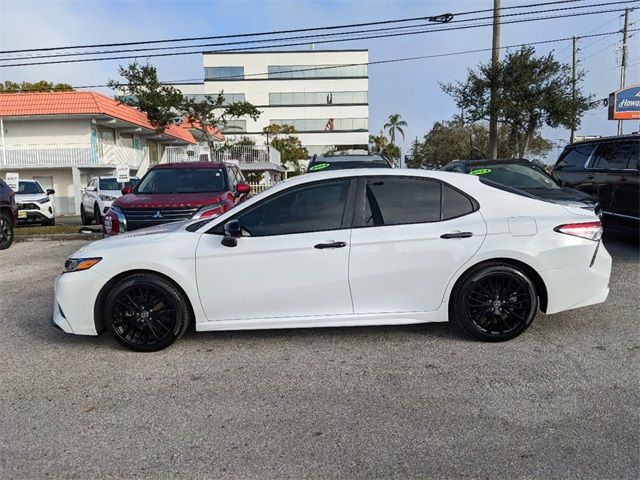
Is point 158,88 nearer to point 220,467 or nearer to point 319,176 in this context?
point 319,176

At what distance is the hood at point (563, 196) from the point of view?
721 cm

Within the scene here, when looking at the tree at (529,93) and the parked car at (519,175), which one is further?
the tree at (529,93)

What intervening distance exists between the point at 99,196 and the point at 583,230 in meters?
14.6

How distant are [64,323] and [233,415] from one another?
6.98 ft

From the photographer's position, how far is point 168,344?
4551 millimetres

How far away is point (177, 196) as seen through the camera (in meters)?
8.21

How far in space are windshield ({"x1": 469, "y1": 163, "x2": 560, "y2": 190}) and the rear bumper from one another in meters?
4.00

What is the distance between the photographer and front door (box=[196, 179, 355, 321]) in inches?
173

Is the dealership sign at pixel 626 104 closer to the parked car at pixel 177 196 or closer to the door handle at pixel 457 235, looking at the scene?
the parked car at pixel 177 196

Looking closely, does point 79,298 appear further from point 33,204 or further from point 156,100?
point 156,100

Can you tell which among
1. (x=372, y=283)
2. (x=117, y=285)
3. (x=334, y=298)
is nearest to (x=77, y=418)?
(x=117, y=285)

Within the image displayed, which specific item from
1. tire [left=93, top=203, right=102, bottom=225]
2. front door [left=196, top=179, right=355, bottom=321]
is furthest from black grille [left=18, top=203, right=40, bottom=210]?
front door [left=196, top=179, right=355, bottom=321]

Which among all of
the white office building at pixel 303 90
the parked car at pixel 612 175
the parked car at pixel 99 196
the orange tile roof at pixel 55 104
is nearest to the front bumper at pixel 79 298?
the parked car at pixel 612 175

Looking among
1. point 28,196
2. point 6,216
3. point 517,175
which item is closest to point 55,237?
point 6,216
